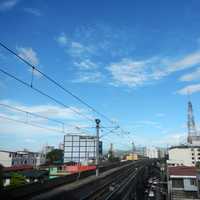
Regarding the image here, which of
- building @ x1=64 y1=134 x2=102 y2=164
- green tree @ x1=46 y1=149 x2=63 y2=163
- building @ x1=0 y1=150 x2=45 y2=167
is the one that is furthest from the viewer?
green tree @ x1=46 y1=149 x2=63 y2=163

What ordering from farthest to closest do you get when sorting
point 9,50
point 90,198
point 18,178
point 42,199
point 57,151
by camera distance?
point 57,151 → point 18,178 → point 90,198 → point 42,199 → point 9,50

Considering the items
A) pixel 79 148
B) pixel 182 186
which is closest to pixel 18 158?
pixel 79 148

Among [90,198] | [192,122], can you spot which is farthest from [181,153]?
[90,198]

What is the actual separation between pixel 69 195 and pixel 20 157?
387 ft

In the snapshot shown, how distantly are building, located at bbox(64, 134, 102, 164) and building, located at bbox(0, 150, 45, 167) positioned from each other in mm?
36440

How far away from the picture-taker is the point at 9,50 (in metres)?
15.5

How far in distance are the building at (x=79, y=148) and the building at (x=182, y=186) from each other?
5358cm

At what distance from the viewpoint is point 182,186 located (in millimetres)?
47281

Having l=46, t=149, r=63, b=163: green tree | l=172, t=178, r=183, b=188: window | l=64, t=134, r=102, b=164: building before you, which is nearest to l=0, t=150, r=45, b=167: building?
l=46, t=149, r=63, b=163: green tree

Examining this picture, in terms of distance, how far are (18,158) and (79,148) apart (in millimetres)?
49360

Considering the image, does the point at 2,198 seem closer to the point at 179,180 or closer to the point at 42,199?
the point at 42,199

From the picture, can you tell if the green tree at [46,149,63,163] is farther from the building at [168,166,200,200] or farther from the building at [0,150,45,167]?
the building at [168,166,200,200]

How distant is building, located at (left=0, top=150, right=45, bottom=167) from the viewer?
122 meters

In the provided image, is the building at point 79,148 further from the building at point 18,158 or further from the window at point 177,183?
the window at point 177,183
